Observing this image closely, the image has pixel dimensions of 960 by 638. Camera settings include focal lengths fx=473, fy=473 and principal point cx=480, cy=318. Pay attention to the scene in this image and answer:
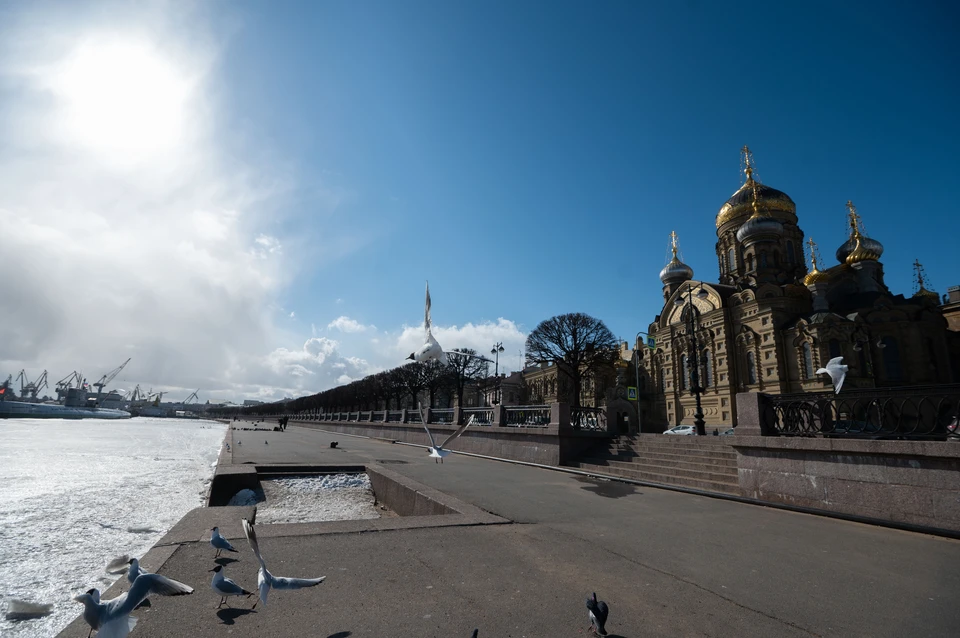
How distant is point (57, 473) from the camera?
50.7ft

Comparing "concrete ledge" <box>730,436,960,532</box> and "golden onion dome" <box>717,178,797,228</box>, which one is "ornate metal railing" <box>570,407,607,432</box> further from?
"golden onion dome" <box>717,178,797,228</box>

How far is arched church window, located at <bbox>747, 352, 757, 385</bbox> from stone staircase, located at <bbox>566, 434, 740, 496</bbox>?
119 feet

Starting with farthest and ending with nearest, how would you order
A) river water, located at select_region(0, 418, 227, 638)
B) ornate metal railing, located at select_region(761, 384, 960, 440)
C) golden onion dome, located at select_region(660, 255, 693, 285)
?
1. golden onion dome, located at select_region(660, 255, 693, 285)
2. ornate metal railing, located at select_region(761, 384, 960, 440)
3. river water, located at select_region(0, 418, 227, 638)

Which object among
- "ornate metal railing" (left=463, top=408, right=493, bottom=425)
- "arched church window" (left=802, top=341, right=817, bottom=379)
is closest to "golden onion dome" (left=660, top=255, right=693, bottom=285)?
"arched church window" (left=802, top=341, right=817, bottom=379)

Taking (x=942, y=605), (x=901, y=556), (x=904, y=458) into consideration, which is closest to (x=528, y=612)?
(x=942, y=605)

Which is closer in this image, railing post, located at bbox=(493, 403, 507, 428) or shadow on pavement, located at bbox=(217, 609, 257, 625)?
shadow on pavement, located at bbox=(217, 609, 257, 625)

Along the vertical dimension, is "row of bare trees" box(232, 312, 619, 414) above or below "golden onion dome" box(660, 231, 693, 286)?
below

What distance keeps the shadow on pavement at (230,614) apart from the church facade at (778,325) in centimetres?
3468

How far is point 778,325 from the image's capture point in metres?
45.3

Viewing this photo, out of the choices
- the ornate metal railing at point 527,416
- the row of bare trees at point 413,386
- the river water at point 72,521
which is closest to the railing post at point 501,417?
the ornate metal railing at point 527,416

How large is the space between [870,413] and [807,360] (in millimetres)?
40262

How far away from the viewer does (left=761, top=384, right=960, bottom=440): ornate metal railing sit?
766cm

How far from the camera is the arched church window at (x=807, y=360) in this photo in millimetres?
42078

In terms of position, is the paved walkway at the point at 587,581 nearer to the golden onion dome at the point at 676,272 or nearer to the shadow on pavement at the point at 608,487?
the shadow on pavement at the point at 608,487
